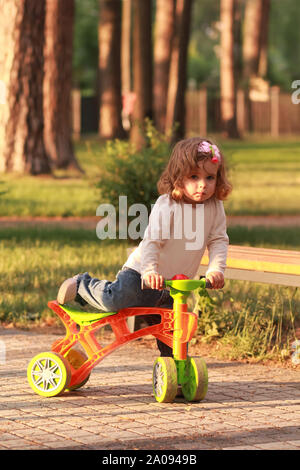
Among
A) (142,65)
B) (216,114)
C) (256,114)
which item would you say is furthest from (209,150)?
(216,114)

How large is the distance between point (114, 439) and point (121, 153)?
26.5 feet

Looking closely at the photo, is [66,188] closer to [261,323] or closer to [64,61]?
A: [64,61]

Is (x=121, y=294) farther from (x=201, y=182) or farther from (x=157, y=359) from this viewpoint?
(x=201, y=182)

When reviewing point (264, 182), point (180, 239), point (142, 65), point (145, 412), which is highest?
point (142, 65)

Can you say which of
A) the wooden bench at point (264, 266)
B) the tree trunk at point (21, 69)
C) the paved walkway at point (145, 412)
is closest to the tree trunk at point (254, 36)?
the tree trunk at point (21, 69)

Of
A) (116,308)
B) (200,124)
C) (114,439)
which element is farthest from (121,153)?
(200,124)

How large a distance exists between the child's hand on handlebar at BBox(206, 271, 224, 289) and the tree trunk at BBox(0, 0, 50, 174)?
44.4 feet

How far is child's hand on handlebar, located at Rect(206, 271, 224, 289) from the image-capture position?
6.02 m

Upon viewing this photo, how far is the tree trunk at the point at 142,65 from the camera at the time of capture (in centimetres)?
1942

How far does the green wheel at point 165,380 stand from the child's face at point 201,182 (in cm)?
89

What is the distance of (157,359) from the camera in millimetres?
6195

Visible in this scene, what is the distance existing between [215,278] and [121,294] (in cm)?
53

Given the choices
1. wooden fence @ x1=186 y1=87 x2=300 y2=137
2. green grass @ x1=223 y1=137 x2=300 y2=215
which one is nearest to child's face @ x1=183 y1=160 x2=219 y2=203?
green grass @ x1=223 y1=137 x2=300 y2=215

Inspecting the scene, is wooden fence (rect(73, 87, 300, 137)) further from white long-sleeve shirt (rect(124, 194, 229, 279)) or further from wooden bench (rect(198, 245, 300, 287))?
white long-sleeve shirt (rect(124, 194, 229, 279))
